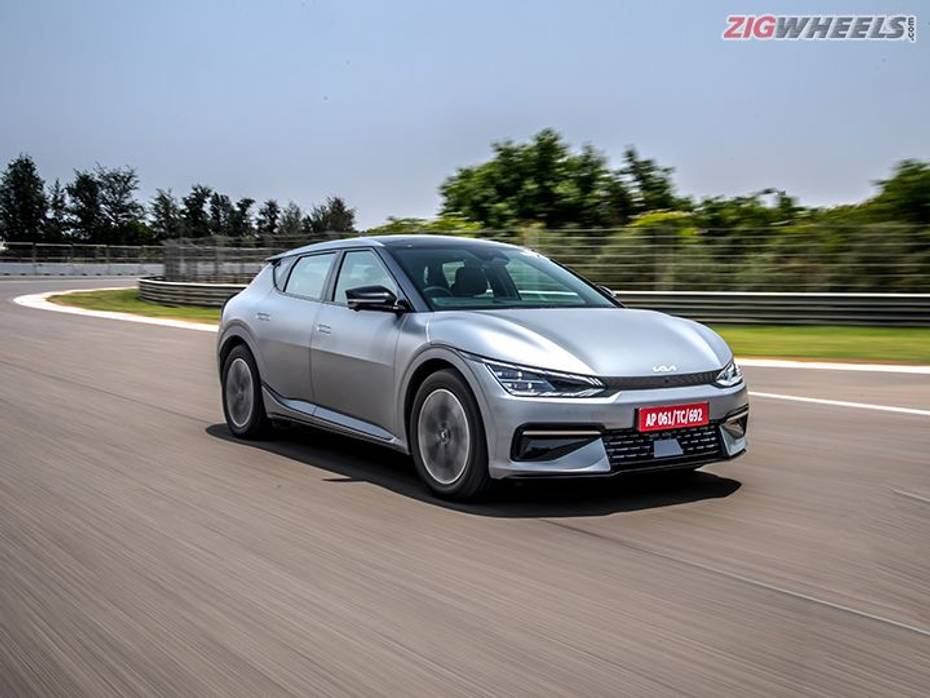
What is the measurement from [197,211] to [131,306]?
8151 cm

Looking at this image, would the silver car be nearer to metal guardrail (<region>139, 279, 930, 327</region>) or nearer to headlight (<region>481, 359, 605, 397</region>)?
headlight (<region>481, 359, 605, 397</region>)

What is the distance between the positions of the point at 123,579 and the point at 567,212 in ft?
104

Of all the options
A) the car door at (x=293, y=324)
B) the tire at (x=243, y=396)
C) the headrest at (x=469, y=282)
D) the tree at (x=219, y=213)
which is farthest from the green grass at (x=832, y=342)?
the tree at (x=219, y=213)

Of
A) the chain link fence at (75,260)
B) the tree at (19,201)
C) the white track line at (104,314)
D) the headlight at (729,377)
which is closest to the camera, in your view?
the headlight at (729,377)

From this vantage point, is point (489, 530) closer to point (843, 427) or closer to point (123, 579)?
point (123, 579)

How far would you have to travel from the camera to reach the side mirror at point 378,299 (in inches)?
258

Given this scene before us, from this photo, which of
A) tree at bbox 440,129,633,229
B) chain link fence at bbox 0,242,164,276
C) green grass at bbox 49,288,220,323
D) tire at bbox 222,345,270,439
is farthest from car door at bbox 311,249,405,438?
chain link fence at bbox 0,242,164,276

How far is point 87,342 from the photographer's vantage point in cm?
1717

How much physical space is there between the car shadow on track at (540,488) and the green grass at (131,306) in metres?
16.7

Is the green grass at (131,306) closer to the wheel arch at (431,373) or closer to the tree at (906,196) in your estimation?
the tree at (906,196)

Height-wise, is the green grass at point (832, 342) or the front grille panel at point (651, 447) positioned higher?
the front grille panel at point (651, 447)

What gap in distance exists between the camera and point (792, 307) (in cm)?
1966

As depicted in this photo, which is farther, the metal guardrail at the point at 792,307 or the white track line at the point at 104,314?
the white track line at the point at 104,314

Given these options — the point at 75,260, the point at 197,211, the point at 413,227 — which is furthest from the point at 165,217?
the point at 413,227
